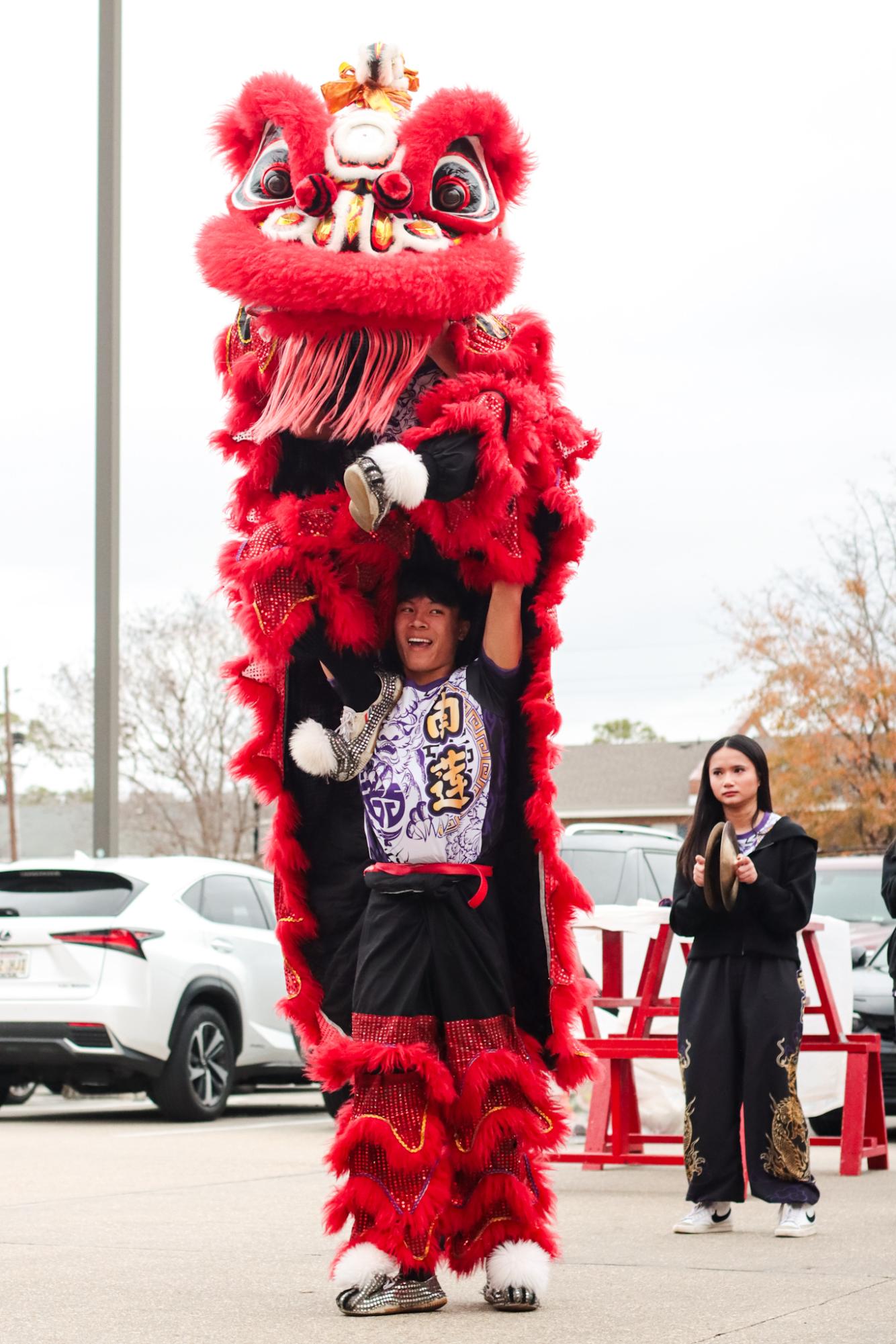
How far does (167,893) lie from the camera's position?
12094 mm

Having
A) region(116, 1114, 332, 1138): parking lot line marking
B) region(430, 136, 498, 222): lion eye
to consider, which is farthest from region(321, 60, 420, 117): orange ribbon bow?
region(116, 1114, 332, 1138): parking lot line marking

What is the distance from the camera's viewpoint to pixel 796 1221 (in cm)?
657

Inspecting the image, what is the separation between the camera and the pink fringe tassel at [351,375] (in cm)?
489

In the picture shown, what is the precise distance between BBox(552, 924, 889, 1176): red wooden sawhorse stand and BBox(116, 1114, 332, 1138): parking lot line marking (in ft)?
9.80

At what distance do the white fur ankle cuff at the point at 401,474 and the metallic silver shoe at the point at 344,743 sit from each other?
631 millimetres

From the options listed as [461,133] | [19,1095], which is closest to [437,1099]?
[461,133]

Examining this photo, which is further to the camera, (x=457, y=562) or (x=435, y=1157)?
(x=457, y=562)

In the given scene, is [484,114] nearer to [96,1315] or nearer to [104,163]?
[96,1315]

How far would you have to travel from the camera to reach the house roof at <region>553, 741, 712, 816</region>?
221 ft

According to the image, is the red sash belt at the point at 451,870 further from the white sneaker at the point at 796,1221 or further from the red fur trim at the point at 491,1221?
the white sneaker at the point at 796,1221

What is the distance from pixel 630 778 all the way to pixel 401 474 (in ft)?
216

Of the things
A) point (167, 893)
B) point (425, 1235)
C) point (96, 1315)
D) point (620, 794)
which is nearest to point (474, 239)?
point (425, 1235)

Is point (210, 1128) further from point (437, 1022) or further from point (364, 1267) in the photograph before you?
point (364, 1267)

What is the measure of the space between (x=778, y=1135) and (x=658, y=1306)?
6.23 ft
